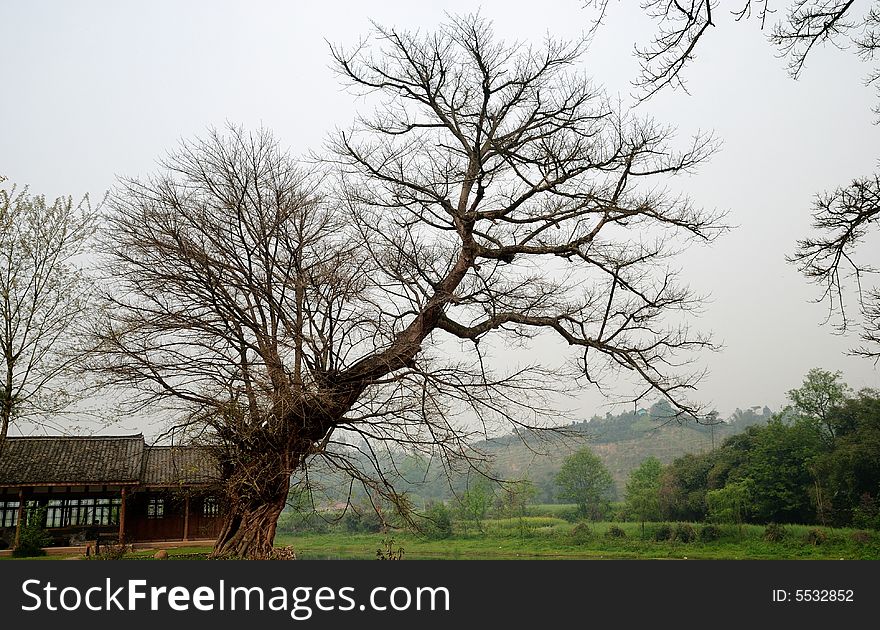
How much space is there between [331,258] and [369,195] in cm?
111

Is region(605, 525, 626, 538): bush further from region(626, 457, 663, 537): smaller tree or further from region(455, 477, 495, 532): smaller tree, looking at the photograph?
region(455, 477, 495, 532): smaller tree

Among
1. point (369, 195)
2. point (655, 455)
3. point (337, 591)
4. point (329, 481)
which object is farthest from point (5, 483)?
point (655, 455)

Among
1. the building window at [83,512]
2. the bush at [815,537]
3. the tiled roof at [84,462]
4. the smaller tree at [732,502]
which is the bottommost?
the bush at [815,537]

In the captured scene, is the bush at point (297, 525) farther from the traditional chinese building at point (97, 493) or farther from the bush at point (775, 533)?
the bush at point (775, 533)

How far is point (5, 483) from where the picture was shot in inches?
692

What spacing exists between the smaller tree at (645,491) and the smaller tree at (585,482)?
2.58 ft

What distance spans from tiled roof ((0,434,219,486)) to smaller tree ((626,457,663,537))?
44.6 ft

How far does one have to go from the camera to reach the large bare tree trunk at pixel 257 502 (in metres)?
10.3

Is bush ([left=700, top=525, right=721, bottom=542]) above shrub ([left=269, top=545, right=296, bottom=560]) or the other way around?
the other way around

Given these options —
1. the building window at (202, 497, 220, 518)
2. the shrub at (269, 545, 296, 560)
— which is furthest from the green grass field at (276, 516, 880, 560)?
the building window at (202, 497, 220, 518)

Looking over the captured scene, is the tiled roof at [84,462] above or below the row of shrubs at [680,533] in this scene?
above

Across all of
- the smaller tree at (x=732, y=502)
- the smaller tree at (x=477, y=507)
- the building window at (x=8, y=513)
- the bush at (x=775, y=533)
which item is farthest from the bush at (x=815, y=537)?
the building window at (x=8, y=513)

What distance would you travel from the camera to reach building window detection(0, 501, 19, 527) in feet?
59.6

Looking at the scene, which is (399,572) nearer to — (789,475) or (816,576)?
(816,576)
